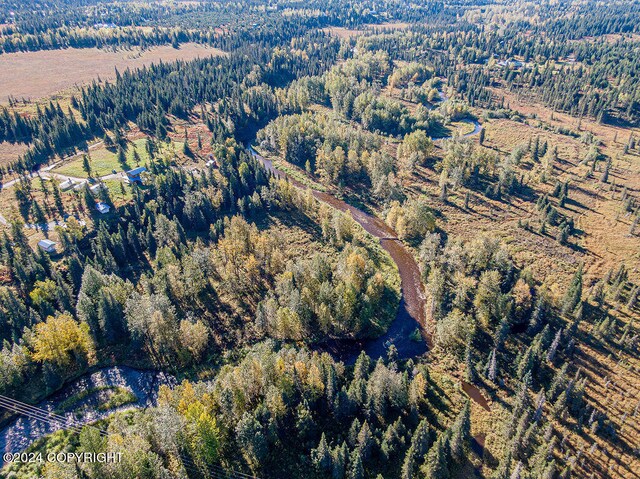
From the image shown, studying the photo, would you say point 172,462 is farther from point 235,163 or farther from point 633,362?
point 235,163

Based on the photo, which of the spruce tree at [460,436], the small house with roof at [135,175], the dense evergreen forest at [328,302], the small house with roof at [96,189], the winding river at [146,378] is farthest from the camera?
the small house with roof at [135,175]

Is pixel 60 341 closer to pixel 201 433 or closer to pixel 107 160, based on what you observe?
pixel 201 433

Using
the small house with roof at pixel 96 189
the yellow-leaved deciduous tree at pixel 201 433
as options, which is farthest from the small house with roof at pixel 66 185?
A: the yellow-leaved deciduous tree at pixel 201 433

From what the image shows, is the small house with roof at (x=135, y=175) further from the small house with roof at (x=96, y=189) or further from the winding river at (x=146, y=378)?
the winding river at (x=146, y=378)

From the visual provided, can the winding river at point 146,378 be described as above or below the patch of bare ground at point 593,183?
below

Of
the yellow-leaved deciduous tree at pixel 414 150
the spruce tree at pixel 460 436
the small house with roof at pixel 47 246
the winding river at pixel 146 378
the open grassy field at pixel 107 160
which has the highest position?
the yellow-leaved deciduous tree at pixel 414 150

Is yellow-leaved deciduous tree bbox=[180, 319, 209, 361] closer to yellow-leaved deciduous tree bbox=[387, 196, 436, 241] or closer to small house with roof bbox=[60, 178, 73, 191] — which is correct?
yellow-leaved deciduous tree bbox=[387, 196, 436, 241]
